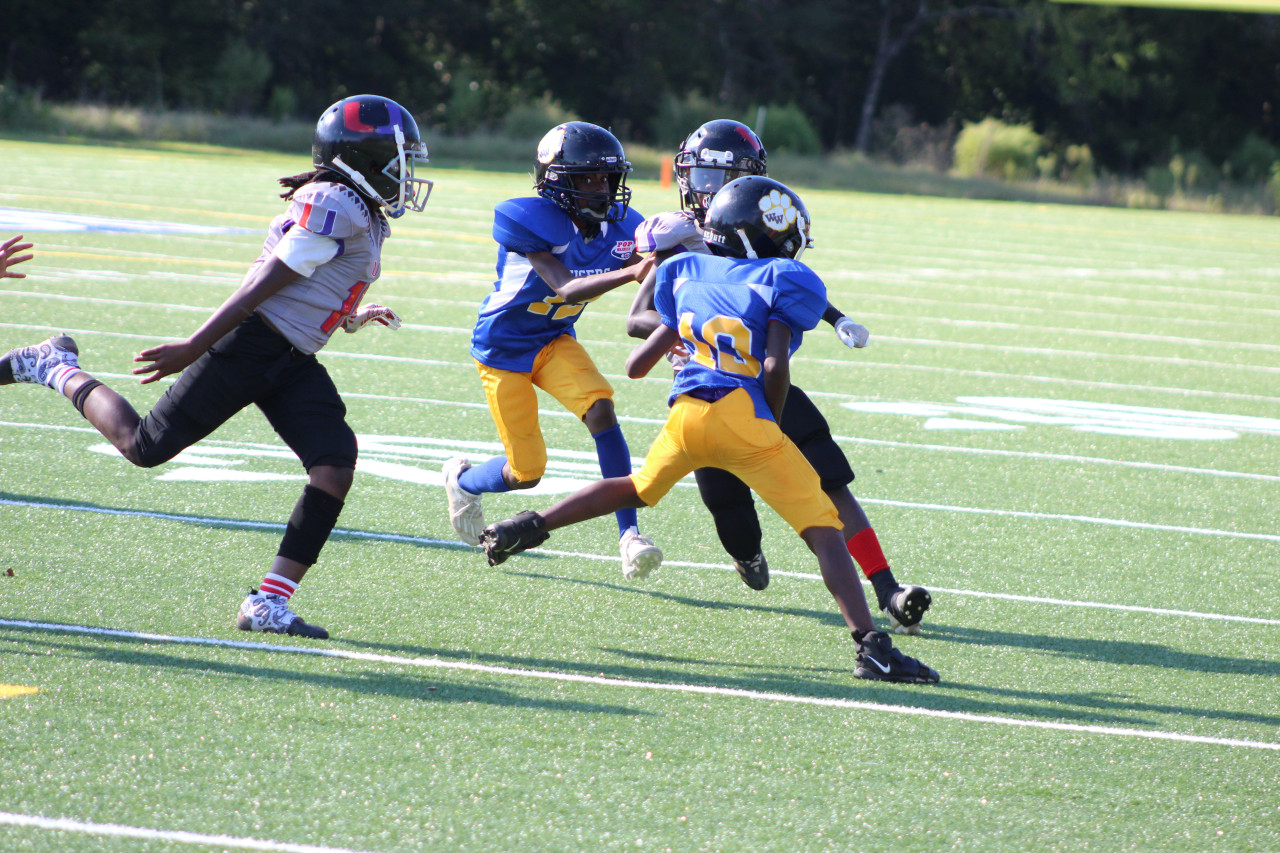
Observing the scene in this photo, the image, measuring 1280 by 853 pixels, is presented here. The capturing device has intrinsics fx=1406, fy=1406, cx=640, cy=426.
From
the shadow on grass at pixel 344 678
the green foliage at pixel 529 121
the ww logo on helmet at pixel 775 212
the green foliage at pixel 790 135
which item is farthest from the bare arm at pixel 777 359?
the green foliage at pixel 790 135

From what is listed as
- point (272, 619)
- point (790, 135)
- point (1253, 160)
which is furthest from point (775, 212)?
point (1253, 160)

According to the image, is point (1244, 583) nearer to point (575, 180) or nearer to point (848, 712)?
point (848, 712)

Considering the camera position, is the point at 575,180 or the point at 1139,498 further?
the point at 1139,498

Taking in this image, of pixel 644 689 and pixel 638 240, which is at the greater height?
pixel 638 240

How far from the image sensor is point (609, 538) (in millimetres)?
5773

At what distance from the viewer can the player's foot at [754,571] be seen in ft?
16.0

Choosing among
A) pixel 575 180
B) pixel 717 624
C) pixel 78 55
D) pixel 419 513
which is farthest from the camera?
pixel 78 55

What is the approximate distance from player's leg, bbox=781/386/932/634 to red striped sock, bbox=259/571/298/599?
1.72 metres

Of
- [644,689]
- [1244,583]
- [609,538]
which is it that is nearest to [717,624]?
[644,689]

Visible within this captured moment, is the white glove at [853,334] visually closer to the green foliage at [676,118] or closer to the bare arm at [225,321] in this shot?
the bare arm at [225,321]

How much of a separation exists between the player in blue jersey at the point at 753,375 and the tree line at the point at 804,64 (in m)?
42.0

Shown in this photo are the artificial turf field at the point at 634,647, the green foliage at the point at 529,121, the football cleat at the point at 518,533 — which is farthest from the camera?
the green foliage at the point at 529,121

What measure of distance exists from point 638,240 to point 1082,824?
7.88 ft

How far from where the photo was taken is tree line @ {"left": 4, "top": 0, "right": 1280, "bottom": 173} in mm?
46812
